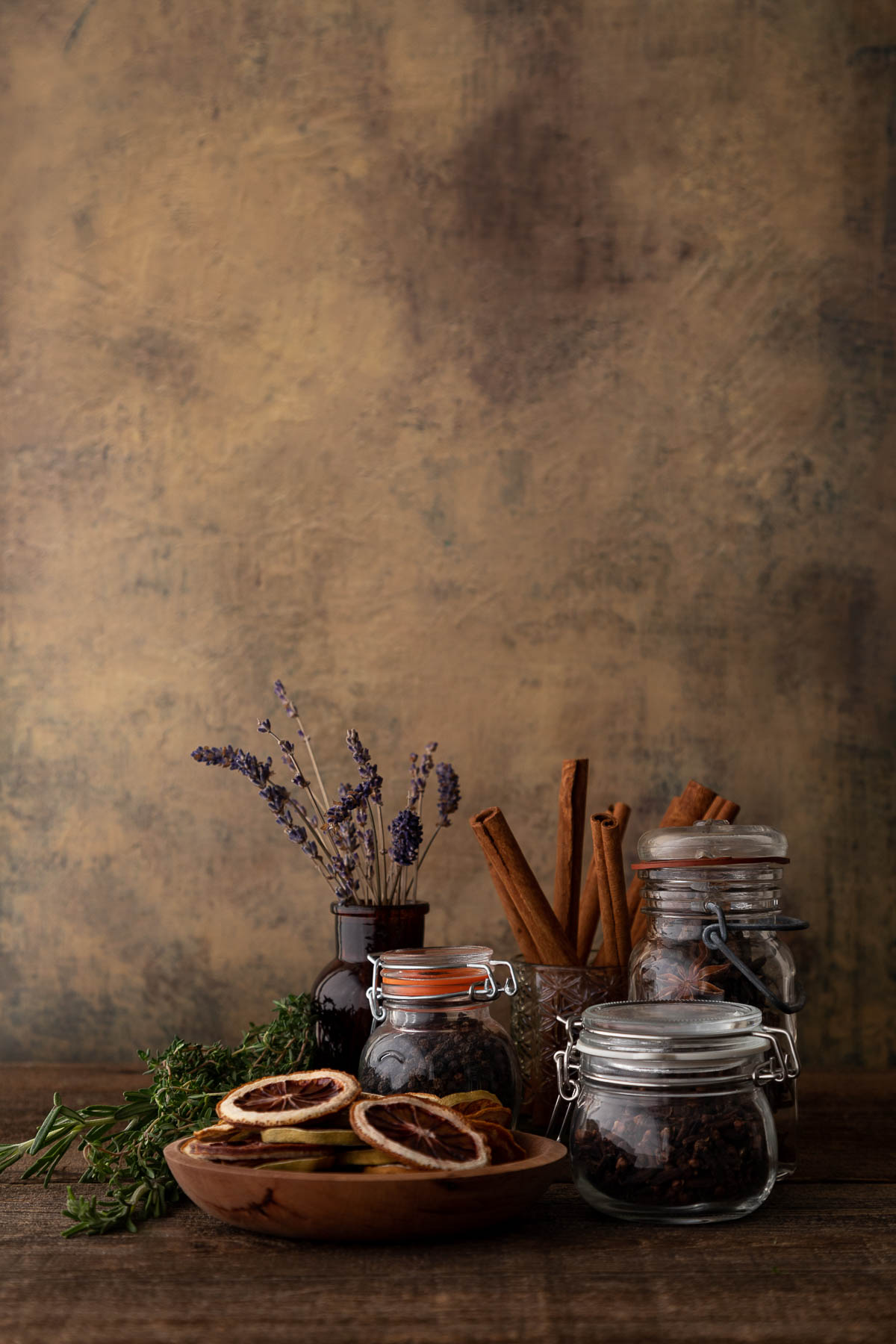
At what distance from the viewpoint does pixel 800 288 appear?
1.42m

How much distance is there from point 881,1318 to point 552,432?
1.01 m

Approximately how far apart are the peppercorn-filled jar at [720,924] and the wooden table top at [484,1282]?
0.49ft

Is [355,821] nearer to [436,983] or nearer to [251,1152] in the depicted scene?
[436,983]

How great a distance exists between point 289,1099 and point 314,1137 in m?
0.06

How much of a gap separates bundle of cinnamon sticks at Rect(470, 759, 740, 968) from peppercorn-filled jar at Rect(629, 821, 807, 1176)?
0.25 feet

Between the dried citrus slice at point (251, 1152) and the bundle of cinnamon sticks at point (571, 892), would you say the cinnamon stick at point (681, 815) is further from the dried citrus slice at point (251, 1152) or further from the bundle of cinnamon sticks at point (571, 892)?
the dried citrus slice at point (251, 1152)

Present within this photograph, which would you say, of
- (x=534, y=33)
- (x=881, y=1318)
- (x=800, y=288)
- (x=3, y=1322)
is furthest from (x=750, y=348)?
(x=3, y=1322)

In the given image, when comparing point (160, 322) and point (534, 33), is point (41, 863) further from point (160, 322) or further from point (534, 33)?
point (534, 33)

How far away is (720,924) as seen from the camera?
955mm

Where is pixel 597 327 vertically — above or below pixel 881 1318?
above

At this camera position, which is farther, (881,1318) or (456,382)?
(456,382)

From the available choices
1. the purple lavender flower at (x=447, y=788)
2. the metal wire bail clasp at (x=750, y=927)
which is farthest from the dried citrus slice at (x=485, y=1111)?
the purple lavender flower at (x=447, y=788)

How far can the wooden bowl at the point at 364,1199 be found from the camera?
0.78m

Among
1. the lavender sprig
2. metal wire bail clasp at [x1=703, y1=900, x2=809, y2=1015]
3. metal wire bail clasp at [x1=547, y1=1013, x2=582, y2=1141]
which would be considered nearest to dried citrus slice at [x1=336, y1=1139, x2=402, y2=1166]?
metal wire bail clasp at [x1=547, y1=1013, x2=582, y2=1141]
